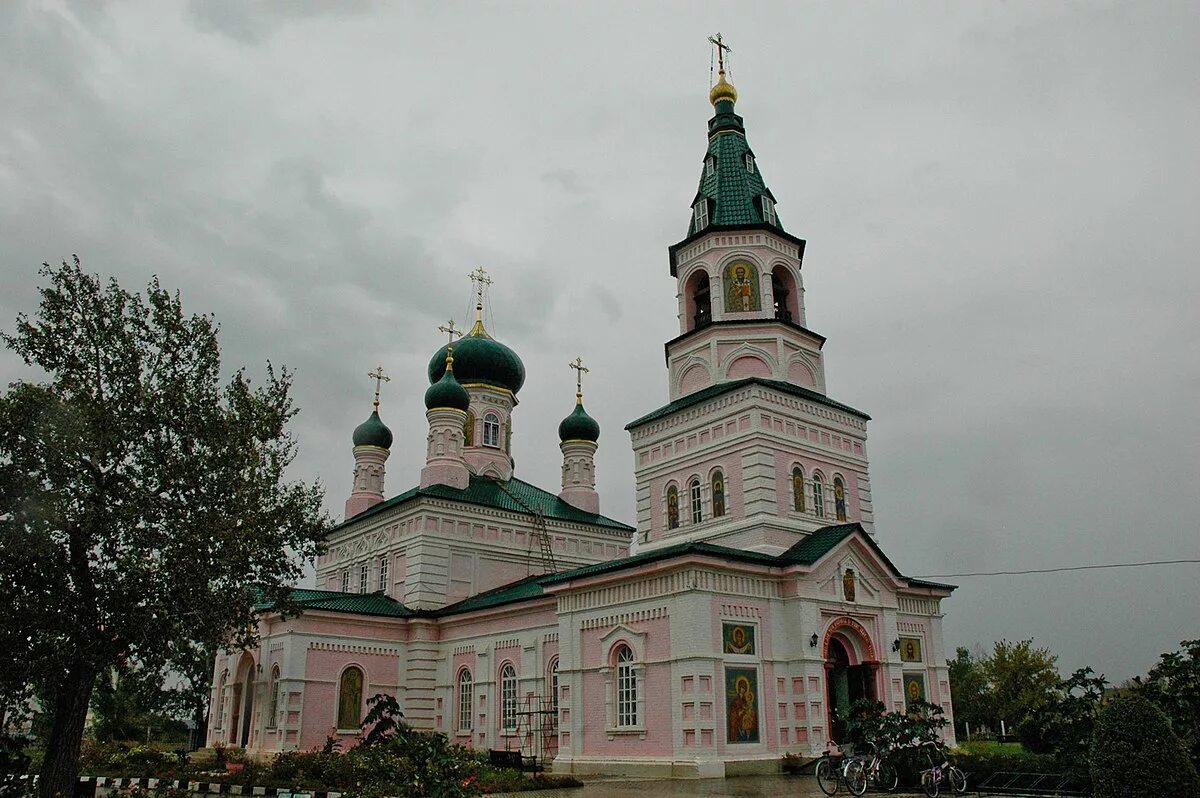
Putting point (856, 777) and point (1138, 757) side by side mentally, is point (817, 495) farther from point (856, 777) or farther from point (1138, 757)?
point (1138, 757)

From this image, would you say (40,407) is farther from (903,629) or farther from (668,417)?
(903,629)

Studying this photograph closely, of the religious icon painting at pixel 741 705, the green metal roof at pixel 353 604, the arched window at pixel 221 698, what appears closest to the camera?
the religious icon painting at pixel 741 705

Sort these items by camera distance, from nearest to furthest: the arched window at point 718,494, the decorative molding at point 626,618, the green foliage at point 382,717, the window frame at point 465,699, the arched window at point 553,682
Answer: the decorative molding at point 626,618 → the arched window at point 718,494 → the arched window at point 553,682 → the green foliage at point 382,717 → the window frame at point 465,699

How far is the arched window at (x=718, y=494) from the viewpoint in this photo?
23.1 metres

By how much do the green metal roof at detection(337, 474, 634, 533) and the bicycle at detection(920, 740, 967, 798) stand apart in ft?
60.1

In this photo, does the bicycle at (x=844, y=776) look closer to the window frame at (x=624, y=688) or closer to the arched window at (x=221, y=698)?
the window frame at (x=624, y=688)

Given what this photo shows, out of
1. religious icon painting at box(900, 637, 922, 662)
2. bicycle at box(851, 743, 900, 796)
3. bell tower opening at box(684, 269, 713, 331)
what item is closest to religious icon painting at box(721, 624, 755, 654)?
bicycle at box(851, 743, 900, 796)

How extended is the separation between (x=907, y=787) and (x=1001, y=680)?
2493 cm

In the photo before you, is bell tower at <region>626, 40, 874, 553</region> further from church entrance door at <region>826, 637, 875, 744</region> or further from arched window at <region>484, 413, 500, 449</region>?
arched window at <region>484, 413, 500, 449</region>

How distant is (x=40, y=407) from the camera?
46.8 ft

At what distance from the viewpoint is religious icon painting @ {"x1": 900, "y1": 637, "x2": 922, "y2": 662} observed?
74.0 ft

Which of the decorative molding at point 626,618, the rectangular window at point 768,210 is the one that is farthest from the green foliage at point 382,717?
the rectangular window at point 768,210

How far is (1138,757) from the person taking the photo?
33.5 feet

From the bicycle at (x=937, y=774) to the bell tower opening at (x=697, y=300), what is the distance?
13.6m
